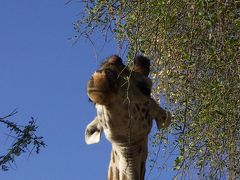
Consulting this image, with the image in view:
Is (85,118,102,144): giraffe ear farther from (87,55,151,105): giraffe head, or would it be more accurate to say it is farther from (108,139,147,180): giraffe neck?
(87,55,151,105): giraffe head

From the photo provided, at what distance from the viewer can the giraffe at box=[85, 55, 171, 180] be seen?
286 centimetres

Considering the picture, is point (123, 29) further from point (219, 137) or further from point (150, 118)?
point (150, 118)

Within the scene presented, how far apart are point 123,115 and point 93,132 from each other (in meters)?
0.27

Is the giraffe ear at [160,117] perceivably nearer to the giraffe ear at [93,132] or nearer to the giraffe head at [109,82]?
the giraffe head at [109,82]

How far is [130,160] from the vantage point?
3049 millimetres

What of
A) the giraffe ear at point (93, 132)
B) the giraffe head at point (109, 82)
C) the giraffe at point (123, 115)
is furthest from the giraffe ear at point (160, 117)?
the giraffe ear at point (93, 132)

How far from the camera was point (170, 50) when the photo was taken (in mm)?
4098

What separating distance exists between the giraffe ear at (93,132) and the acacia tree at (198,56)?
1.19 ft

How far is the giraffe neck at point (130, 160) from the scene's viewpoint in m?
3.02

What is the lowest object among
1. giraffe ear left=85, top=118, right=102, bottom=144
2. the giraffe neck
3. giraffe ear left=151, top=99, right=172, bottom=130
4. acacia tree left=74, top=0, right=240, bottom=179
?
the giraffe neck

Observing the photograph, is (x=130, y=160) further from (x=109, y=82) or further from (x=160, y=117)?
(x=109, y=82)

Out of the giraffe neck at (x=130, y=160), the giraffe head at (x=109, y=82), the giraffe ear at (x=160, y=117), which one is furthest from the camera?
the giraffe ear at (x=160, y=117)

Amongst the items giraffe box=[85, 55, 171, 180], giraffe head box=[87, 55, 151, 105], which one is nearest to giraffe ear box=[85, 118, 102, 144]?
giraffe box=[85, 55, 171, 180]

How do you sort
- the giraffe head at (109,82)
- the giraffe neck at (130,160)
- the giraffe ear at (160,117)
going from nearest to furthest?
the giraffe head at (109,82)
the giraffe neck at (130,160)
the giraffe ear at (160,117)
